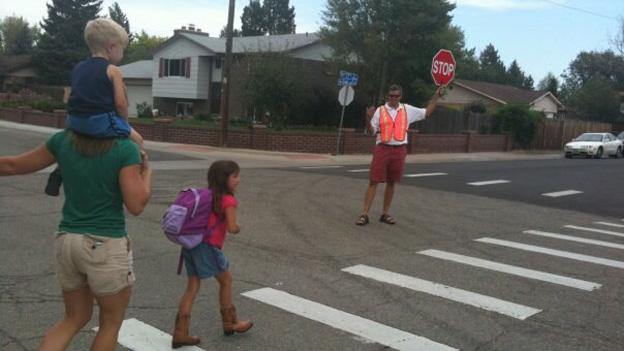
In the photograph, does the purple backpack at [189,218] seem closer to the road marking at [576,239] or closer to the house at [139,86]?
the road marking at [576,239]

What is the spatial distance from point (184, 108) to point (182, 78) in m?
2.67

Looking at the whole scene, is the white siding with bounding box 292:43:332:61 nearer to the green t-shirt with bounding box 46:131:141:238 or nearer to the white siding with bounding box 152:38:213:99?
the white siding with bounding box 152:38:213:99

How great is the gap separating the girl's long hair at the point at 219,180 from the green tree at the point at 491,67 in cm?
8918

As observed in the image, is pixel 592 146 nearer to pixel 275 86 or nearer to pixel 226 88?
pixel 275 86

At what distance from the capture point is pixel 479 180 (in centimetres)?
1703

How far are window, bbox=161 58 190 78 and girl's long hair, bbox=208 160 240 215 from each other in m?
37.8

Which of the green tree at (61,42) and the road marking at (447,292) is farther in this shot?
the green tree at (61,42)

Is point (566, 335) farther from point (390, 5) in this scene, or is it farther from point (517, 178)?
point (390, 5)

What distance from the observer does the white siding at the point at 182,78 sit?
132 ft

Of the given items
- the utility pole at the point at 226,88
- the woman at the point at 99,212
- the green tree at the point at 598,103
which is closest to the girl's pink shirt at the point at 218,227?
the woman at the point at 99,212

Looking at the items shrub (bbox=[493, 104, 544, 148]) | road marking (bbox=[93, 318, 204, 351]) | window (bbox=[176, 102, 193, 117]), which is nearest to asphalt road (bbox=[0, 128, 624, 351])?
road marking (bbox=[93, 318, 204, 351])

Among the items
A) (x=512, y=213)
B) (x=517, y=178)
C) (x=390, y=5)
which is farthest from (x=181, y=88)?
(x=512, y=213)

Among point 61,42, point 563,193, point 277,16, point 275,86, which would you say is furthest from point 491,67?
point 563,193

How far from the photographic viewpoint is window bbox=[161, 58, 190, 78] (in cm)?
4091
